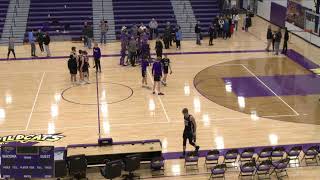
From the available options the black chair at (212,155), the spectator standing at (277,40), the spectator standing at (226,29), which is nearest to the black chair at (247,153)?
the black chair at (212,155)

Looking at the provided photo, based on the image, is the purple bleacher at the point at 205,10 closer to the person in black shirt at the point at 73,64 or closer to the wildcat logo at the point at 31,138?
the person in black shirt at the point at 73,64

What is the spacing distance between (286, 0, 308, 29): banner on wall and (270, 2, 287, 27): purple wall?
0.79m

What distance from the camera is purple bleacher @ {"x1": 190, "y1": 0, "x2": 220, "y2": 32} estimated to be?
35.4 m

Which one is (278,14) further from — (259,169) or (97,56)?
(259,169)

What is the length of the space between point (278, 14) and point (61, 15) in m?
15.8

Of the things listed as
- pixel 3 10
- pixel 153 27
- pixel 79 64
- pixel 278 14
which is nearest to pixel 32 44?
pixel 79 64

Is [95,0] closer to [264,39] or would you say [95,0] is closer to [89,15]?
[89,15]

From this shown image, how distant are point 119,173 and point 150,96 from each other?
328 inches

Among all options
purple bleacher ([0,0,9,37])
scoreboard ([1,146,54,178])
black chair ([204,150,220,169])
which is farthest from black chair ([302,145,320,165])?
purple bleacher ([0,0,9,37])

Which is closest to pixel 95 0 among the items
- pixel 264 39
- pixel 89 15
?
pixel 89 15

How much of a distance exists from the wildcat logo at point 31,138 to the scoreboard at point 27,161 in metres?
3.69

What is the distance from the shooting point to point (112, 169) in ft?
44.0

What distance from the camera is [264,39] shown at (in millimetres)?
32875

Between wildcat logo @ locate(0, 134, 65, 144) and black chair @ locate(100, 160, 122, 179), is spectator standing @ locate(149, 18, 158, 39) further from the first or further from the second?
black chair @ locate(100, 160, 122, 179)
